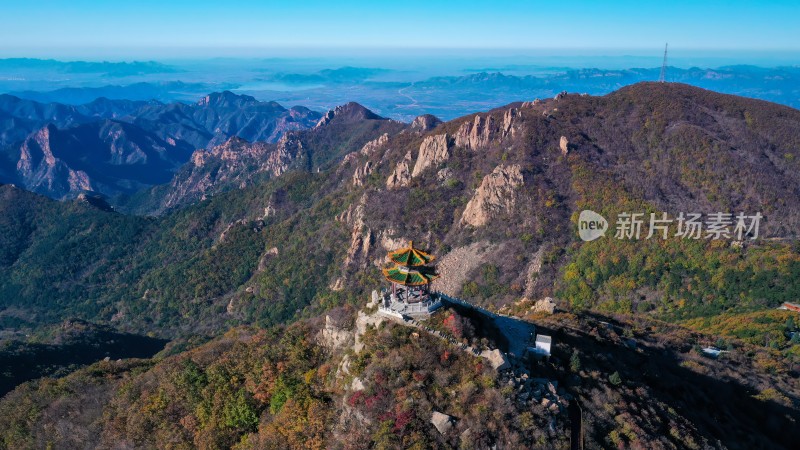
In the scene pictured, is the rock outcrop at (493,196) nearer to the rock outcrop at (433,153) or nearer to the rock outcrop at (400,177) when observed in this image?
the rock outcrop at (433,153)

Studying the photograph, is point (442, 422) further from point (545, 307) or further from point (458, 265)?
point (458, 265)

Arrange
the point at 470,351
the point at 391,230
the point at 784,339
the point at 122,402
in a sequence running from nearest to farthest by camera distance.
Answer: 1. the point at 470,351
2. the point at 122,402
3. the point at 784,339
4. the point at 391,230

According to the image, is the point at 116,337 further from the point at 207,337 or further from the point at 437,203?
the point at 437,203

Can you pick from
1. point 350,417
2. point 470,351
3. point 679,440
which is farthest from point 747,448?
point 350,417

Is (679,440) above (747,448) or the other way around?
above

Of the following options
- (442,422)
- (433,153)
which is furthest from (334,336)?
(433,153)

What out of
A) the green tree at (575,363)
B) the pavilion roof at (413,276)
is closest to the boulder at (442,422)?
the pavilion roof at (413,276)

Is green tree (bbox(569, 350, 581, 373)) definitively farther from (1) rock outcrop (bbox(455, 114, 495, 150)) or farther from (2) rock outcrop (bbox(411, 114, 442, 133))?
(2) rock outcrop (bbox(411, 114, 442, 133))
